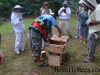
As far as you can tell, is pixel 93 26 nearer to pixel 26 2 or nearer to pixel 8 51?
pixel 8 51

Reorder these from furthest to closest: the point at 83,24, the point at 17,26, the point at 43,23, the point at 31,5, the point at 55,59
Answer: the point at 31,5, the point at 83,24, the point at 17,26, the point at 55,59, the point at 43,23

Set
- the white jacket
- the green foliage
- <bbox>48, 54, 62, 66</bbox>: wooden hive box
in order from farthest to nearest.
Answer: the green foliage → the white jacket → <bbox>48, 54, 62, 66</bbox>: wooden hive box


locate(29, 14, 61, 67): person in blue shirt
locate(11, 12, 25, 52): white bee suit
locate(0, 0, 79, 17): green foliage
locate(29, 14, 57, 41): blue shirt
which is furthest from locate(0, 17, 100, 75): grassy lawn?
locate(0, 0, 79, 17): green foliage

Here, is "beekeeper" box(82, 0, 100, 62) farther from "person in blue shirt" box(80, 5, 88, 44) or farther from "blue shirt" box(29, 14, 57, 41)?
"person in blue shirt" box(80, 5, 88, 44)

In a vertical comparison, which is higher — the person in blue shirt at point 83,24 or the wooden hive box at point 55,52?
the person in blue shirt at point 83,24

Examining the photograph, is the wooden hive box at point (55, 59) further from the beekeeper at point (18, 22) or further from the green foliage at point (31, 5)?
the green foliage at point (31, 5)

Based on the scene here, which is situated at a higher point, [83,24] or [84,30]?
[83,24]

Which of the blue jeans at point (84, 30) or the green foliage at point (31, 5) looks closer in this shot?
the blue jeans at point (84, 30)

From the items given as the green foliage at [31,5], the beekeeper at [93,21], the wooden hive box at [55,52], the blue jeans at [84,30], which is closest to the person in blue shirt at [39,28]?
the wooden hive box at [55,52]

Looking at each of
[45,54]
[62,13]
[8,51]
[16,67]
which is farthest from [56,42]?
[62,13]

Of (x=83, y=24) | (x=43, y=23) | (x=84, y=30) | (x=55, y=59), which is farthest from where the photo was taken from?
(x=84, y=30)

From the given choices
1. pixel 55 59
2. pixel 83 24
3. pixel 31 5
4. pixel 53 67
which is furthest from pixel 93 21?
pixel 31 5

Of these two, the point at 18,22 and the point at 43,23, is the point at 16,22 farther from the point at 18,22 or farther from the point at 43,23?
the point at 43,23

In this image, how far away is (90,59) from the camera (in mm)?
5555
